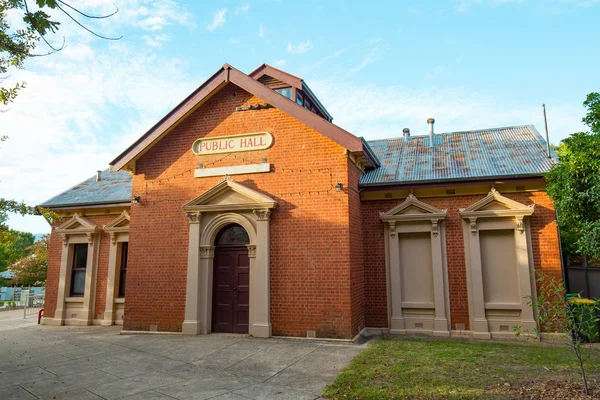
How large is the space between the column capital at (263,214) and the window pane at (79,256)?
306 inches

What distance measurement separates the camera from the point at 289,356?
26.3ft

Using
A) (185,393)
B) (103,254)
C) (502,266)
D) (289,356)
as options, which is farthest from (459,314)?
(103,254)

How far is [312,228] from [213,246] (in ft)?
9.44

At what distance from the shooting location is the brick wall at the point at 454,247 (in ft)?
32.7

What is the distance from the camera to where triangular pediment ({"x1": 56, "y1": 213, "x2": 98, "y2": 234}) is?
45.2 feet

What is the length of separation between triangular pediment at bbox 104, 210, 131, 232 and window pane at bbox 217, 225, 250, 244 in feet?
14.3

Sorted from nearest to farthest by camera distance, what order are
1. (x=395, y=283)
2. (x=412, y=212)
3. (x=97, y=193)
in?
(x=395, y=283)
(x=412, y=212)
(x=97, y=193)

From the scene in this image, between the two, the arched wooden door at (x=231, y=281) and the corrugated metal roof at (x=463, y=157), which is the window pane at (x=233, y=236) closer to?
the arched wooden door at (x=231, y=281)

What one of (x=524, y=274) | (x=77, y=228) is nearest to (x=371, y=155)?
(x=524, y=274)

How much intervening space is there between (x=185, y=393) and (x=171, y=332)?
16.1 ft

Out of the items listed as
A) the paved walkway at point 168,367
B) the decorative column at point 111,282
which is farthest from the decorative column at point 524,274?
the decorative column at point 111,282

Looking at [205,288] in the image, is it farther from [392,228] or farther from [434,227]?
[434,227]

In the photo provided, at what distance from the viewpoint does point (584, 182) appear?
21.8 ft

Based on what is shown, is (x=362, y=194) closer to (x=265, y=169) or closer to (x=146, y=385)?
(x=265, y=169)
